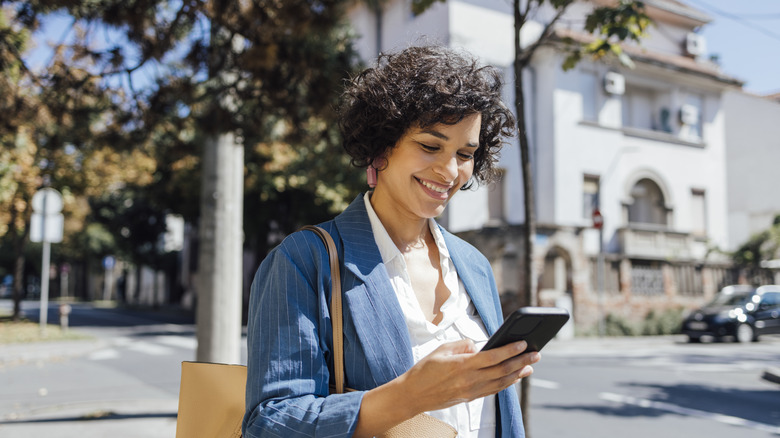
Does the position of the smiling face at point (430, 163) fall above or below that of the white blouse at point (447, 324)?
above

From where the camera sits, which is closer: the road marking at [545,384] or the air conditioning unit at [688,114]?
the road marking at [545,384]

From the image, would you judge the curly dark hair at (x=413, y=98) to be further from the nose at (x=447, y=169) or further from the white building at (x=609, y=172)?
the white building at (x=609, y=172)

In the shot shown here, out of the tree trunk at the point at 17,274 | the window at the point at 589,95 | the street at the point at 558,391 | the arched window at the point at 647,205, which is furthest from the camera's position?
the arched window at the point at 647,205

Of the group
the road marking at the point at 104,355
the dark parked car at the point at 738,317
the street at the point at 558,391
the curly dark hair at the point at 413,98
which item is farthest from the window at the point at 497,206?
the curly dark hair at the point at 413,98

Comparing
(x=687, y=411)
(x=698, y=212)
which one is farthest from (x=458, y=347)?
(x=698, y=212)

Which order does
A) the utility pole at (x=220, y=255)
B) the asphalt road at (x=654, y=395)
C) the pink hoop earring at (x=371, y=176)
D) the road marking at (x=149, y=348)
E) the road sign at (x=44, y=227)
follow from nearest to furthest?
the pink hoop earring at (x=371, y=176), the utility pole at (x=220, y=255), the asphalt road at (x=654, y=395), the road sign at (x=44, y=227), the road marking at (x=149, y=348)

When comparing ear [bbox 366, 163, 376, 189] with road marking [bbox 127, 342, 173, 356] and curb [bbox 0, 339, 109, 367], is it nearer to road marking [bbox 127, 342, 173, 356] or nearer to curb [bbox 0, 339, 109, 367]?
curb [bbox 0, 339, 109, 367]

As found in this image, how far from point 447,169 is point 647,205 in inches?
1020

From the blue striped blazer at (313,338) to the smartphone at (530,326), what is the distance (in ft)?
0.97

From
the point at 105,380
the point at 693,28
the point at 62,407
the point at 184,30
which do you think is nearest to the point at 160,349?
the point at 105,380

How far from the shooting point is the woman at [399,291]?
1345 millimetres

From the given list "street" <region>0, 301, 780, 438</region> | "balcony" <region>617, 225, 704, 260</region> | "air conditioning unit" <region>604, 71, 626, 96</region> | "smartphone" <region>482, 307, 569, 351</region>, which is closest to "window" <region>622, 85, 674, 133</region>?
"air conditioning unit" <region>604, 71, 626, 96</region>

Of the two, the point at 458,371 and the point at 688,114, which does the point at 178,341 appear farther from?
the point at 688,114

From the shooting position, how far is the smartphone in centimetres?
125
